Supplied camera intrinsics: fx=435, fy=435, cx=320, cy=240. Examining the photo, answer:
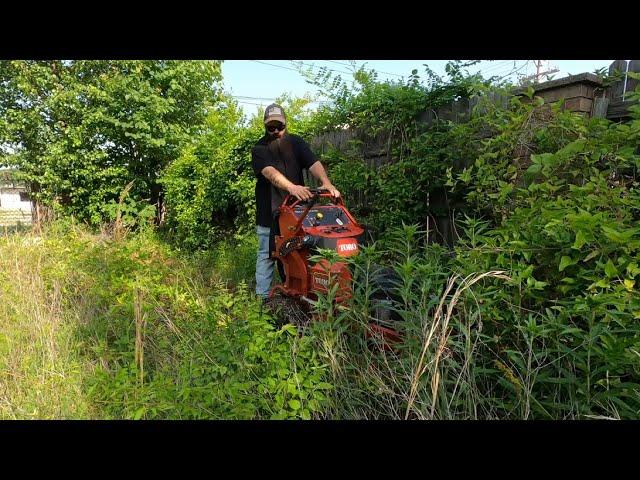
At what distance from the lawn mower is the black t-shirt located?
407 mm

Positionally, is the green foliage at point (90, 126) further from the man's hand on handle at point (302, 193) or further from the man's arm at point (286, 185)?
the man's hand on handle at point (302, 193)

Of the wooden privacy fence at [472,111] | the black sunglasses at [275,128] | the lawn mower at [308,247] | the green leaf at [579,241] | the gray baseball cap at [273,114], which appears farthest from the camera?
the black sunglasses at [275,128]

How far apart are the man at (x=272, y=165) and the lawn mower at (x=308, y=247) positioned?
37 centimetres

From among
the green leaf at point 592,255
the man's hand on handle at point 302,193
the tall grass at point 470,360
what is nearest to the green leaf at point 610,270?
the green leaf at point 592,255

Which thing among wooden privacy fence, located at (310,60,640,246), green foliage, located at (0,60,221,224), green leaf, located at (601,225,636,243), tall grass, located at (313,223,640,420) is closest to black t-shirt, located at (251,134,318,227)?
wooden privacy fence, located at (310,60,640,246)

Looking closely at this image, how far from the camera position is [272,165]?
419 centimetres

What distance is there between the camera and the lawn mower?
310cm

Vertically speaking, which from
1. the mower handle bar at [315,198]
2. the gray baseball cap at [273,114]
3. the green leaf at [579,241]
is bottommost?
the green leaf at [579,241]

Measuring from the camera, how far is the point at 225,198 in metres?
7.38

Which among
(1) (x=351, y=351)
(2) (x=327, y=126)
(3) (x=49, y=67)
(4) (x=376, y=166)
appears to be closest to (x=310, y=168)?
(4) (x=376, y=166)

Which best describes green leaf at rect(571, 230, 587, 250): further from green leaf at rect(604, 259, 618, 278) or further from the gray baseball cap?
the gray baseball cap

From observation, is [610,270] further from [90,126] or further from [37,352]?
[90,126]

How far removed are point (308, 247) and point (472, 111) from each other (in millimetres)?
1729

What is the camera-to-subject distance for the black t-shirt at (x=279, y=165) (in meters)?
4.25
